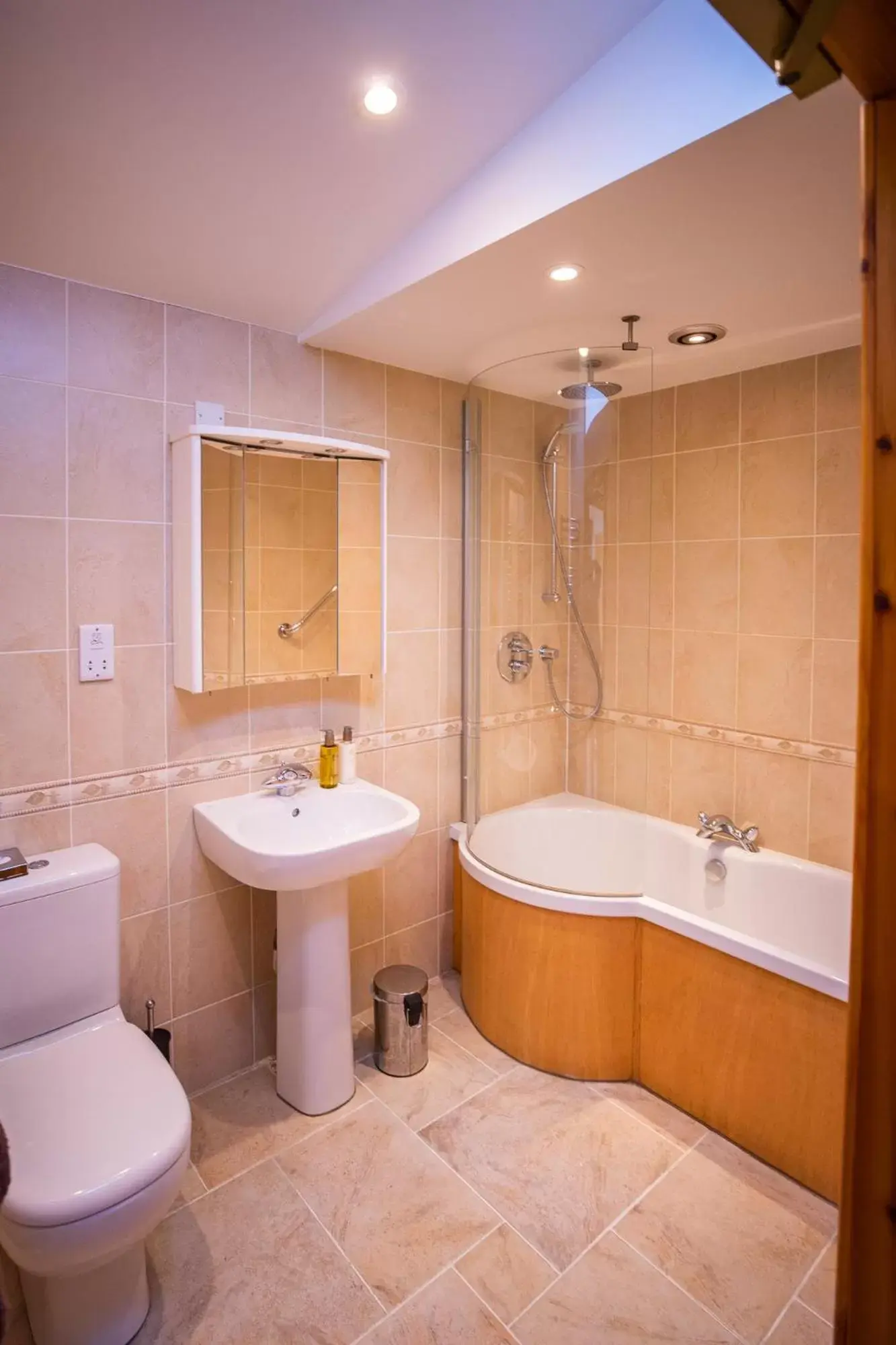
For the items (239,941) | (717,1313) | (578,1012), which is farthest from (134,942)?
(717,1313)

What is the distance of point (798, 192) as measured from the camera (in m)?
1.38

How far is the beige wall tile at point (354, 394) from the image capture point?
93.4 inches

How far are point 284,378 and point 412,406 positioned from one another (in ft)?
1.61

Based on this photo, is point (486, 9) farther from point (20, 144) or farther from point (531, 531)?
point (531, 531)

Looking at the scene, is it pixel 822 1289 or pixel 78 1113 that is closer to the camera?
pixel 78 1113

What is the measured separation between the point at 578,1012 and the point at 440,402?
2.09 m

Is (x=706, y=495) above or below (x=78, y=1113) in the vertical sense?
above

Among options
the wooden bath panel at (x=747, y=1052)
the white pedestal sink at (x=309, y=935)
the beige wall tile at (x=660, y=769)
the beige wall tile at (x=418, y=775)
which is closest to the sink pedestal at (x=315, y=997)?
the white pedestal sink at (x=309, y=935)

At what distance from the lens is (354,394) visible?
243 cm

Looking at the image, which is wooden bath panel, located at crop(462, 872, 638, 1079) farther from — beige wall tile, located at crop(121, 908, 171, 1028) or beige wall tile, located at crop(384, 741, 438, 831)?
beige wall tile, located at crop(121, 908, 171, 1028)

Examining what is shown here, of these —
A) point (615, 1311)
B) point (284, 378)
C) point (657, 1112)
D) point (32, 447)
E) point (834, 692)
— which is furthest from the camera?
point (834, 692)

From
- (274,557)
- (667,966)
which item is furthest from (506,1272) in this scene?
(274,557)

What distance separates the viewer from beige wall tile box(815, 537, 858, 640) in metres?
2.34

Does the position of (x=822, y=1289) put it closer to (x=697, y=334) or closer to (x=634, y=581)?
(x=634, y=581)
